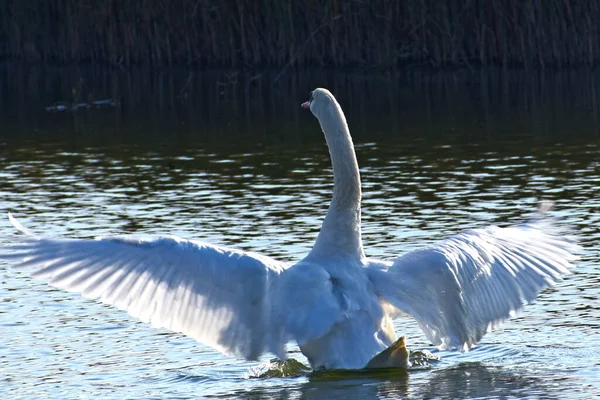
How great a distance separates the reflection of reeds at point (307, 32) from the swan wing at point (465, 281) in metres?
20.5

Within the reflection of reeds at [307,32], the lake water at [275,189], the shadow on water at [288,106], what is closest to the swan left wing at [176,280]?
the lake water at [275,189]

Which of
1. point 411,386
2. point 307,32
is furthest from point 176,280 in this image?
point 307,32

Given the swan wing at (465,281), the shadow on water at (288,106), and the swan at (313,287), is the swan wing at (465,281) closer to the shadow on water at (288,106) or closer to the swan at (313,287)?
the swan at (313,287)

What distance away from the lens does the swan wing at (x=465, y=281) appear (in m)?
8.45

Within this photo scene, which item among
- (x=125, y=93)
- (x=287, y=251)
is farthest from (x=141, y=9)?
(x=287, y=251)

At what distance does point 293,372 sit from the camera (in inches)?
353

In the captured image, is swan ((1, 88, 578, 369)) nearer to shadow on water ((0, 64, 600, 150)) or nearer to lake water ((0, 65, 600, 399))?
lake water ((0, 65, 600, 399))

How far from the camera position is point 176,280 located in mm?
8078

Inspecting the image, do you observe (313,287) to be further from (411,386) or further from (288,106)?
(288,106)

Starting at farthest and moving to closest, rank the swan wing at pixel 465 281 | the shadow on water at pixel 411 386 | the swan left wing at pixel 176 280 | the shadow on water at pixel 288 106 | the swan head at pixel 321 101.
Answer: the shadow on water at pixel 288 106, the swan head at pixel 321 101, the swan wing at pixel 465 281, the shadow on water at pixel 411 386, the swan left wing at pixel 176 280

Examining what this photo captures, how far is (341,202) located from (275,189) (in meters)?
7.69

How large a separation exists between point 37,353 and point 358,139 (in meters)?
12.7

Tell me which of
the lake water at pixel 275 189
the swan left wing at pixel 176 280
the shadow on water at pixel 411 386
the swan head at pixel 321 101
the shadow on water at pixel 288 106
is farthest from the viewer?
the shadow on water at pixel 288 106

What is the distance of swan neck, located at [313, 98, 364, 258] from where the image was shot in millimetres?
8820
